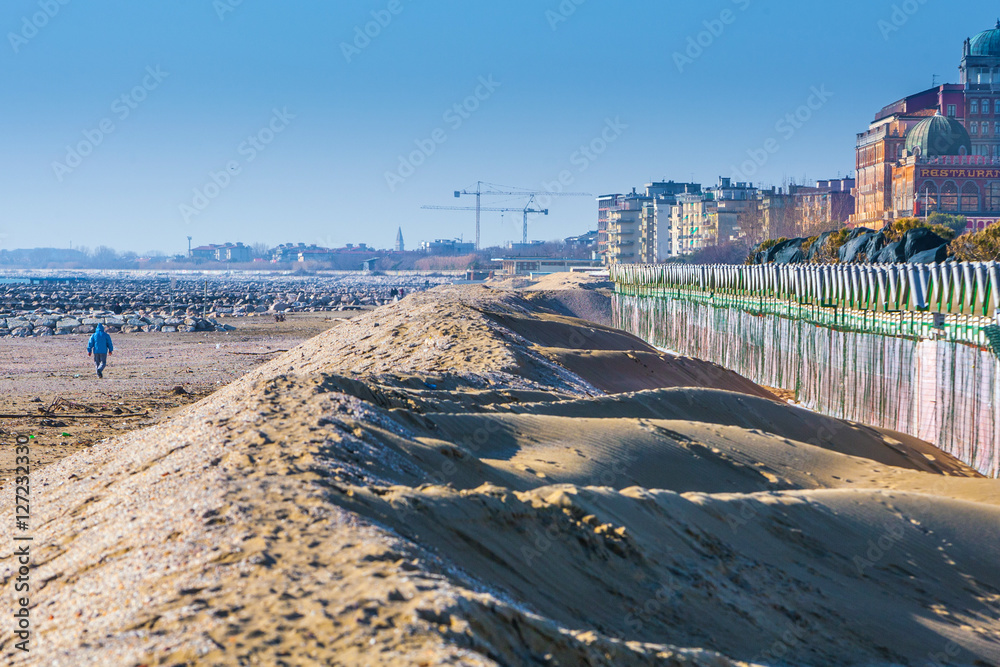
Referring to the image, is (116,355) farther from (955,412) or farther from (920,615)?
(920,615)

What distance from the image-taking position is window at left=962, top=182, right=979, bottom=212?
82312 mm

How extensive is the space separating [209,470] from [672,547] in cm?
315

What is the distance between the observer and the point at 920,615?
22.7ft

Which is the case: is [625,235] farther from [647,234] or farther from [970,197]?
[970,197]

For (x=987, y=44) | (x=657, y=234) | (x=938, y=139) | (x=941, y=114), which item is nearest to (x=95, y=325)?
(x=938, y=139)

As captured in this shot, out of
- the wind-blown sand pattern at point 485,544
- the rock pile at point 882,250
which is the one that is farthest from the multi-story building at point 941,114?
the wind-blown sand pattern at point 485,544

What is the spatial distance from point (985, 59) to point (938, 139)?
88.0 ft

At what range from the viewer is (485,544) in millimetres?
5980

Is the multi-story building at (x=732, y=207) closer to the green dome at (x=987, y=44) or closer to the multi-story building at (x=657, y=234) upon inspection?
the multi-story building at (x=657, y=234)

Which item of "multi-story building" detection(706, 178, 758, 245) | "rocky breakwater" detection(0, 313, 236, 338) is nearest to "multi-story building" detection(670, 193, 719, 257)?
"multi-story building" detection(706, 178, 758, 245)

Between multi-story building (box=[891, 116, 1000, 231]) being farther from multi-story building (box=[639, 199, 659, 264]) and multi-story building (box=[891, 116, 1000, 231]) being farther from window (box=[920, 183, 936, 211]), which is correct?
multi-story building (box=[639, 199, 659, 264])

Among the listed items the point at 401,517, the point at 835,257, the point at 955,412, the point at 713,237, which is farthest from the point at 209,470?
the point at 713,237

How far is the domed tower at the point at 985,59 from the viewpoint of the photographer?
10525cm

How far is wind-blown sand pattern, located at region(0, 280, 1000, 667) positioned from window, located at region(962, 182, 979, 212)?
261 feet
